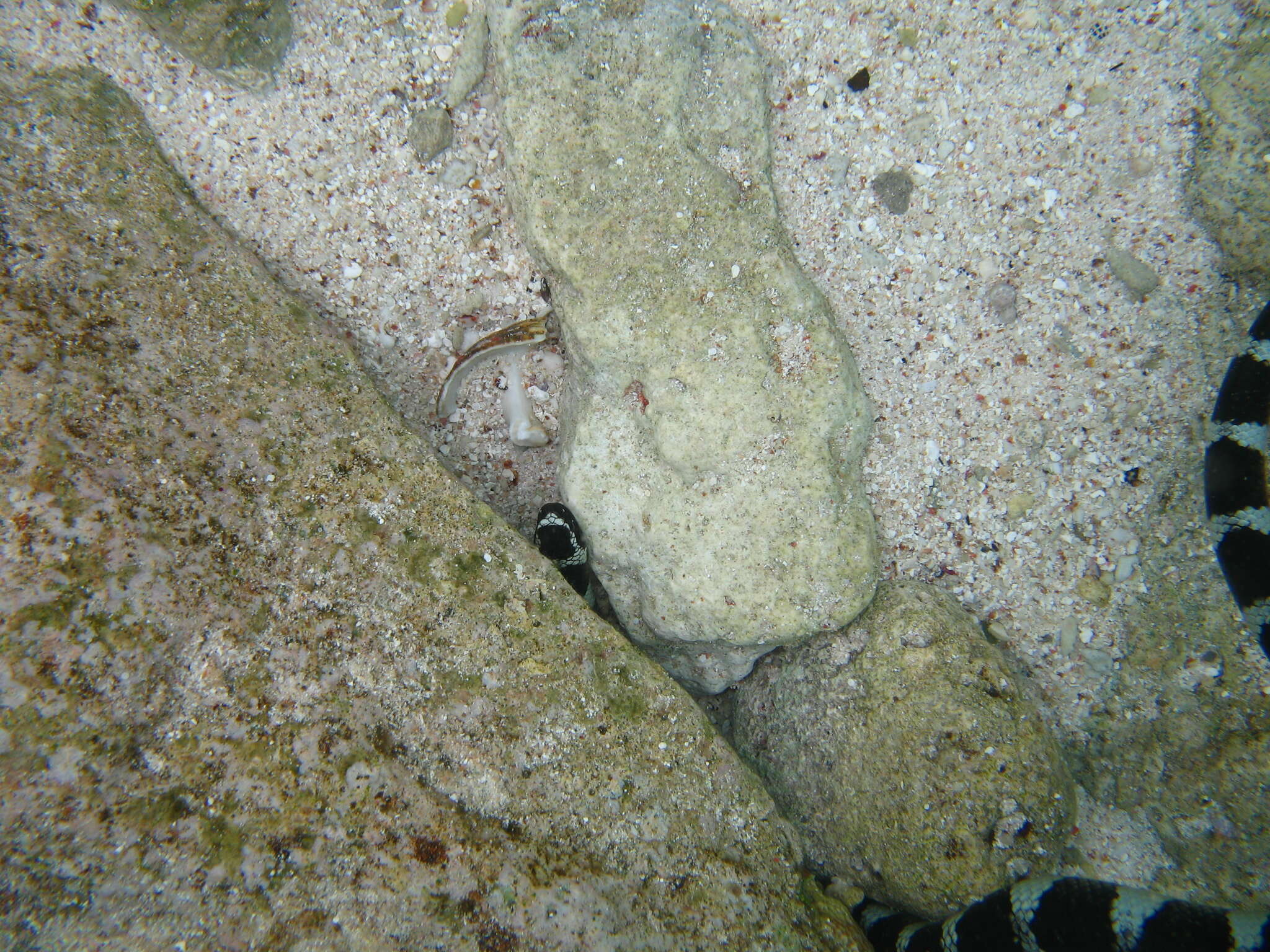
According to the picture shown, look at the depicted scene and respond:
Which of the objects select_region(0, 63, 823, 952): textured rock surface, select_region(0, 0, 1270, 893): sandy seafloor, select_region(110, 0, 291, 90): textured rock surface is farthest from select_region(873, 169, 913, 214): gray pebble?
select_region(110, 0, 291, 90): textured rock surface

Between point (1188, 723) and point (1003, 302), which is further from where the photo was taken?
point (1003, 302)

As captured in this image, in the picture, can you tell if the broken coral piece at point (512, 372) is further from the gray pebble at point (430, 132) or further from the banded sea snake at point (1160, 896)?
the gray pebble at point (430, 132)

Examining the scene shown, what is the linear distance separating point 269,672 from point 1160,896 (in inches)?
148

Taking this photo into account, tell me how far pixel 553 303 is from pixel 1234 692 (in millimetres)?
3870

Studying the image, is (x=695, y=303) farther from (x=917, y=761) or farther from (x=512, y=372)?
(x=917, y=761)

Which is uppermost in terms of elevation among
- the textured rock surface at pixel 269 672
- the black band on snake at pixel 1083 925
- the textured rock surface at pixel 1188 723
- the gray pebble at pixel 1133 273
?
the gray pebble at pixel 1133 273

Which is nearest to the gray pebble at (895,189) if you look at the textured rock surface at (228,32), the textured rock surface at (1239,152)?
the textured rock surface at (1239,152)

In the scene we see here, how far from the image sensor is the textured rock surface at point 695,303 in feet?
9.72

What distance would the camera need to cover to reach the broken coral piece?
3.39 meters

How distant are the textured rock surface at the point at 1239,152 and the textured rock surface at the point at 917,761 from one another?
89.2 inches

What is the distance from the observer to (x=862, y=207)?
11.0 ft

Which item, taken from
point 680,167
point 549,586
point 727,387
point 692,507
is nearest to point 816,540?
point 692,507

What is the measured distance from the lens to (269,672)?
8.11 ft

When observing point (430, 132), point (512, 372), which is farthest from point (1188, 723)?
point (430, 132)
